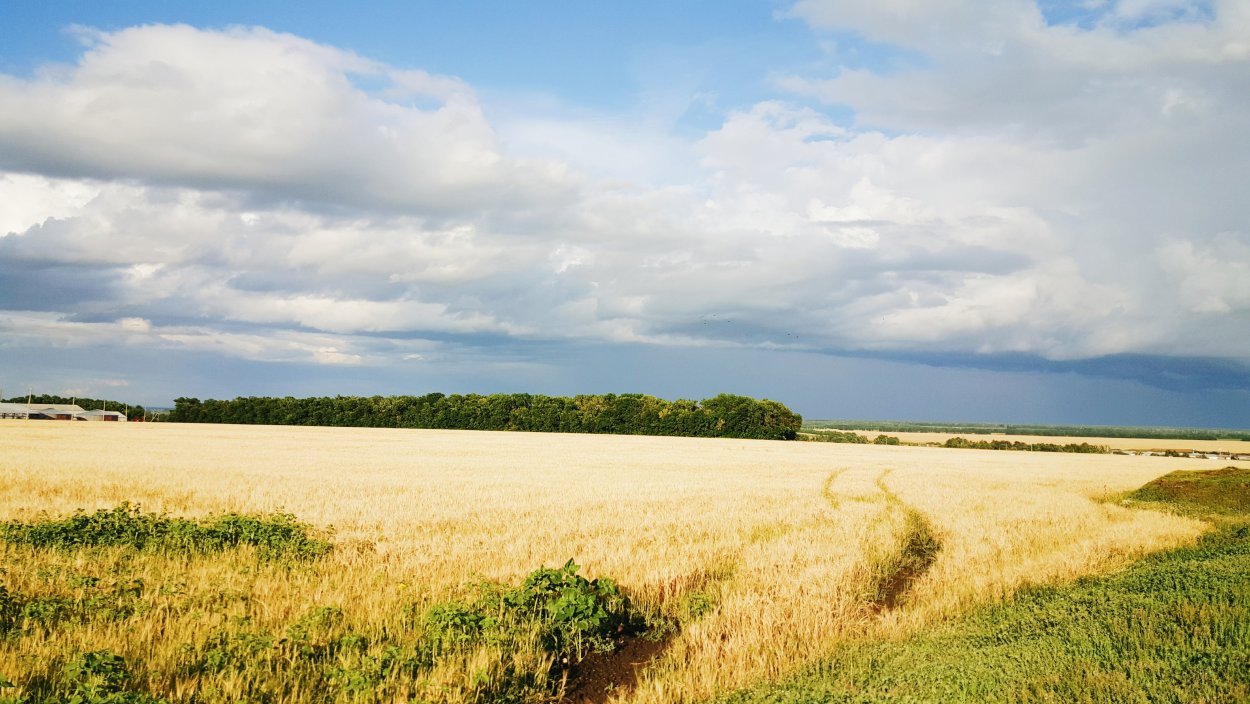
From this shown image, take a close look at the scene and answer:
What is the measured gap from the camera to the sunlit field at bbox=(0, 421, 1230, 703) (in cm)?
719

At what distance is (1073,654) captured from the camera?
8.07 meters

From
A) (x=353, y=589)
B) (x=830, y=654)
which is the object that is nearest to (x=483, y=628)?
(x=353, y=589)

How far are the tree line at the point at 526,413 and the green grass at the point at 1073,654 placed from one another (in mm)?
85619

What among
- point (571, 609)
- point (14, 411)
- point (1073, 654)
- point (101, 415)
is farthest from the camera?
point (101, 415)

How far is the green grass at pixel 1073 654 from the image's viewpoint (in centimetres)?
707

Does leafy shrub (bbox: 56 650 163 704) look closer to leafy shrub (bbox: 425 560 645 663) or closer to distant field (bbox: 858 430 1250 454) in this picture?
leafy shrub (bbox: 425 560 645 663)

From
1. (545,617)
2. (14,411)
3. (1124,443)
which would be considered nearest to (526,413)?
(545,617)

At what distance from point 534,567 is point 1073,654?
748cm

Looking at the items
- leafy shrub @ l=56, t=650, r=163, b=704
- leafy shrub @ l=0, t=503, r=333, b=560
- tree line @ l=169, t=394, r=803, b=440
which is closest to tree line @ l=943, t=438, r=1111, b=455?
tree line @ l=169, t=394, r=803, b=440

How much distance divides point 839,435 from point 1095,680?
112 meters

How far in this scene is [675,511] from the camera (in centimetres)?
1997

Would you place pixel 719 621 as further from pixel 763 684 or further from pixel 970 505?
pixel 970 505

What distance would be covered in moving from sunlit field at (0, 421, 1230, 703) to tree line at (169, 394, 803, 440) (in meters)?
68.8

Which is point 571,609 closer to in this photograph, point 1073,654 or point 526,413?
point 1073,654
